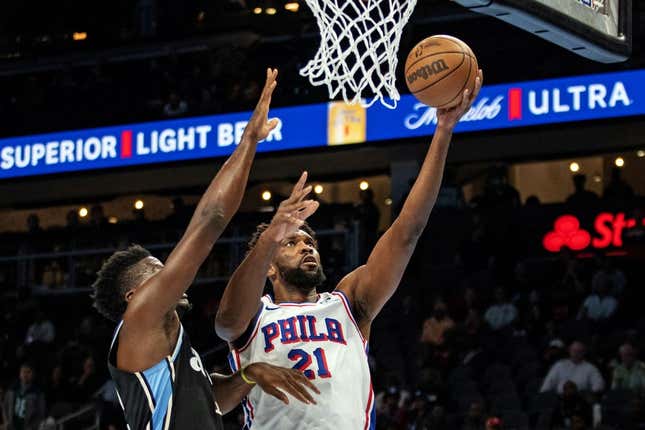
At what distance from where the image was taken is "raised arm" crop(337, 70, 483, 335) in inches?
202

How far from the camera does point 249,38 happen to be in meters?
19.9

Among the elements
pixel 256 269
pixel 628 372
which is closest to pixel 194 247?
pixel 256 269

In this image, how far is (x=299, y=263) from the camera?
5.29 metres

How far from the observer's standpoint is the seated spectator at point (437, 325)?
44.0 feet

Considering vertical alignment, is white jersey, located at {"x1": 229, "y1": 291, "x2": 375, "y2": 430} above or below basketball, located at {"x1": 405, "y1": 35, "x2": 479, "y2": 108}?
below

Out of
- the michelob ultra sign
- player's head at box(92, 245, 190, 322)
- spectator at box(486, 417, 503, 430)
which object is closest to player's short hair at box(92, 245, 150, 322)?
player's head at box(92, 245, 190, 322)

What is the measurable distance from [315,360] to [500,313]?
28.6ft

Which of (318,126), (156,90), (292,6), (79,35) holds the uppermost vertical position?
(79,35)

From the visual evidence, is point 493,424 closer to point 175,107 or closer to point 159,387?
point 159,387

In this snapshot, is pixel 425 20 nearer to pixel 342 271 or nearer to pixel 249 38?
pixel 249 38

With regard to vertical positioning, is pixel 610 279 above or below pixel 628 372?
above

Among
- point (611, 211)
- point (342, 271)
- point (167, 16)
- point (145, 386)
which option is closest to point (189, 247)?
point (145, 386)

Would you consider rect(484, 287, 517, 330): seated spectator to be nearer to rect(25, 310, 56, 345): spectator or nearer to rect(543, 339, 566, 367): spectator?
rect(543, 339, 566, 367): spectator

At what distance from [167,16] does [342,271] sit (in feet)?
25.2
